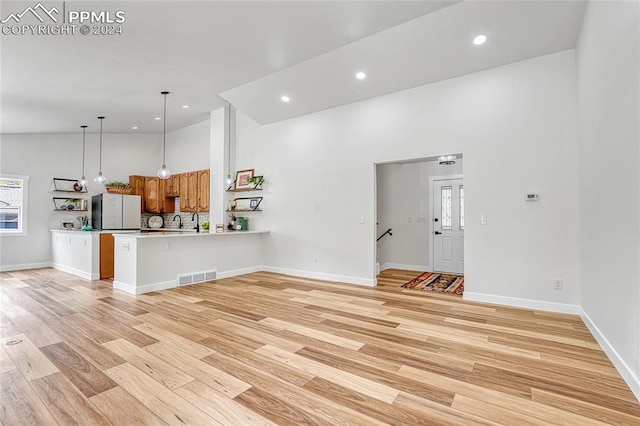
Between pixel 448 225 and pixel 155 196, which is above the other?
pixel 155 196

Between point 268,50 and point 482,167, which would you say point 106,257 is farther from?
point 482,167

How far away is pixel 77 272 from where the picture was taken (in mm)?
6340

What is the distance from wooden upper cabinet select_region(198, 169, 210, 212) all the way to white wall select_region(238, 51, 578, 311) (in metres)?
2.91

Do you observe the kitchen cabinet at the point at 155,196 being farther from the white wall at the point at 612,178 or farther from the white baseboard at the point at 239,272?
the white wall at the point at 612,178

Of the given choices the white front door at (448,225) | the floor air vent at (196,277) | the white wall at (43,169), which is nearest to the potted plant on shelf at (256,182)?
the floor air vent at (196,277)

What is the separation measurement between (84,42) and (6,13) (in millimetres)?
670

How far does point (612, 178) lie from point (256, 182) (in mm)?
5596

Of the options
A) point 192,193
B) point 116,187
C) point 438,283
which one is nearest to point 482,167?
point 438,283

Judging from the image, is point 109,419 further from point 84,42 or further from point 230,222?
point 230,222

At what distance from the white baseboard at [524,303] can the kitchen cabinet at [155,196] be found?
7.88 metres

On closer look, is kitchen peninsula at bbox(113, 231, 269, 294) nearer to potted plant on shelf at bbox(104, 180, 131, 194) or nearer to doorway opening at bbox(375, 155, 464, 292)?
doorway opening at bbox(375, 155, 464, 292)

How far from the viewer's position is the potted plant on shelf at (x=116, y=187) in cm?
792

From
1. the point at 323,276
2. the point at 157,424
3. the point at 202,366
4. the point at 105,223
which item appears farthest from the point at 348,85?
the point at 105,223

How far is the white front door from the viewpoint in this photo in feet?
21.2
